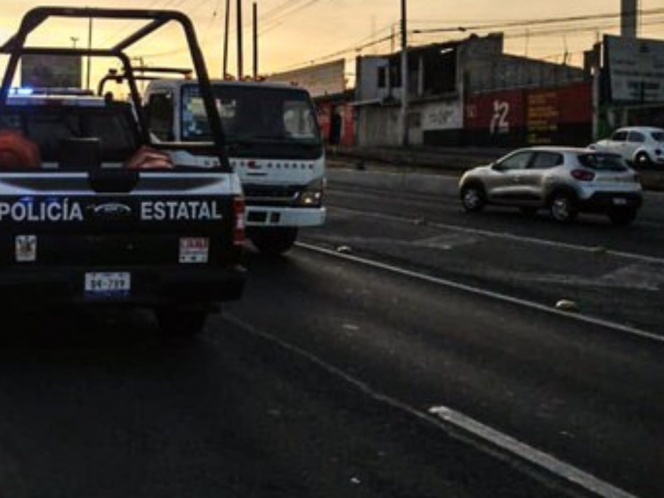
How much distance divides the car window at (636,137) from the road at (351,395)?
33254 millimetres

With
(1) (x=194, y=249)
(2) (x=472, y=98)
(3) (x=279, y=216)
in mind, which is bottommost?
(3) (x=279, y=216)

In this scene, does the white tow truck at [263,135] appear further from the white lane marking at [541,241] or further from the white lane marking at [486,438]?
the white lane marking at [486,438]

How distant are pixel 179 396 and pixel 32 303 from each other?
149 centimetres

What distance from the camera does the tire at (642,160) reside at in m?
44.3

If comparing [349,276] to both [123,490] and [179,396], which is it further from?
[123,490]

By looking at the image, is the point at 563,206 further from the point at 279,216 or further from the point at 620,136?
the point at 620,136

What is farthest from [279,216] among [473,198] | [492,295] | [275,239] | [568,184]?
[473,198]

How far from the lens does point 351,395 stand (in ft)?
23.7

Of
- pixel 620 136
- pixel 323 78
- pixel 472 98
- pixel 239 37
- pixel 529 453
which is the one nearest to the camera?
pixel 529 453

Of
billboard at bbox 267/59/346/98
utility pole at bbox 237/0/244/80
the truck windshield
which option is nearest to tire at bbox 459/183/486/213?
the truck windshield

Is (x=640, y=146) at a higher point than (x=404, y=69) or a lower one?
lower

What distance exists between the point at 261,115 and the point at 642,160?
1281 inches

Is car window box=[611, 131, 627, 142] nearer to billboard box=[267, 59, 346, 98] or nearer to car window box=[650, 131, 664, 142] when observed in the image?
car window box=[650, 131, 664, 142]

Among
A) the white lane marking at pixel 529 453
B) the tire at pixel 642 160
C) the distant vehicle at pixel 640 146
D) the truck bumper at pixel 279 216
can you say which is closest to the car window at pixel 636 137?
the distant vehicle at pixel 640 146
